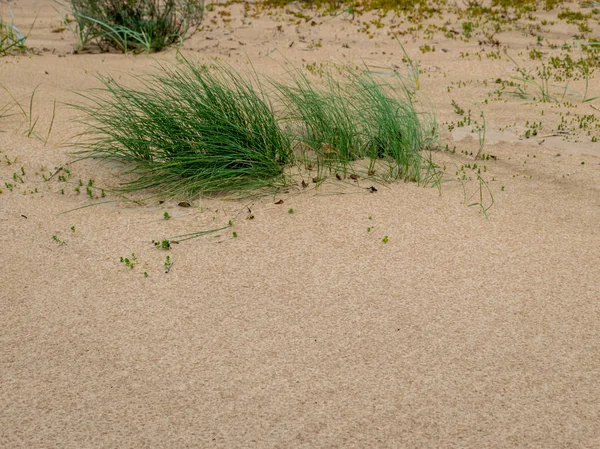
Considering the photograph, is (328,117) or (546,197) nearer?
(546,197)

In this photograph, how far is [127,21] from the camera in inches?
275

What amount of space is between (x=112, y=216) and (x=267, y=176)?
885 millimetres

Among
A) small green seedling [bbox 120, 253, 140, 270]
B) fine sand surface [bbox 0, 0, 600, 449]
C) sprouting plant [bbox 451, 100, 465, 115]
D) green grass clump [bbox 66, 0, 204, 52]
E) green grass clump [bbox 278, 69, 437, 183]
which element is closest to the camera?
fine sand surface [bbox 0, 0, 600, 449]

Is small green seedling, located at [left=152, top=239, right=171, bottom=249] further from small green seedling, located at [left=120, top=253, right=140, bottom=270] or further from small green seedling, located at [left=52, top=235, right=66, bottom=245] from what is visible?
small green seedling, located at [left=52, top=235, right=66, bottom=245]

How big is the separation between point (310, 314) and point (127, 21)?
532cm

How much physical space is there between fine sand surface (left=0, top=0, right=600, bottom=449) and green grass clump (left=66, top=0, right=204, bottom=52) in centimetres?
310

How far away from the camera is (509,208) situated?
355cm

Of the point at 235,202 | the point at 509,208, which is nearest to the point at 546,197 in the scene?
the point at 509,208

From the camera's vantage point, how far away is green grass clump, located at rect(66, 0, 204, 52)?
698 cm

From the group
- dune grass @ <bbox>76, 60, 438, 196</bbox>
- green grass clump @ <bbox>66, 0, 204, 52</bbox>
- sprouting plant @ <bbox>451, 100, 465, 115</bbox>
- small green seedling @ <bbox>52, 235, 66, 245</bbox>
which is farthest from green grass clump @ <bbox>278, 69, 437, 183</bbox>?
green grass clump @ <bbox>66, 0, 204, 52</bbox>

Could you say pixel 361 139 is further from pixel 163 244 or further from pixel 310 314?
pixel 310 314

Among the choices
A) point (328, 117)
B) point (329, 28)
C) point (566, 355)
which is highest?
point (329, 28)

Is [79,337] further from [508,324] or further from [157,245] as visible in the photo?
[508,324]

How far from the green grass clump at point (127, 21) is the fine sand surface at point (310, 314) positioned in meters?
3.10
